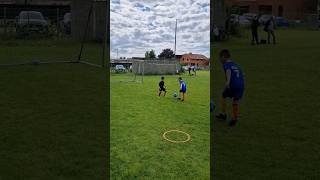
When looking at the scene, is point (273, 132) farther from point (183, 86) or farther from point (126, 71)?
point (126, 71)

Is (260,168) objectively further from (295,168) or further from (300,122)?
(300,122)

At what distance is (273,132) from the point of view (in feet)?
23.3

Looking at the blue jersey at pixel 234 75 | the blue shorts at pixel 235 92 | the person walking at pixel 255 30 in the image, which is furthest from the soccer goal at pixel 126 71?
the person walking at pixel 255 30

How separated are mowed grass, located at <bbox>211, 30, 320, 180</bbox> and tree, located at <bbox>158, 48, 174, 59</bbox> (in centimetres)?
142

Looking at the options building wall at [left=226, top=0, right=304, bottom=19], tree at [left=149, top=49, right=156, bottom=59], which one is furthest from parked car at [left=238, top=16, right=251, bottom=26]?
tree at [left=149, top=49, right=156, bottom=59]

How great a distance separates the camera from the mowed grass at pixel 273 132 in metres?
5.36

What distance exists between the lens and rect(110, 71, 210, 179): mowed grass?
16.9 ft
